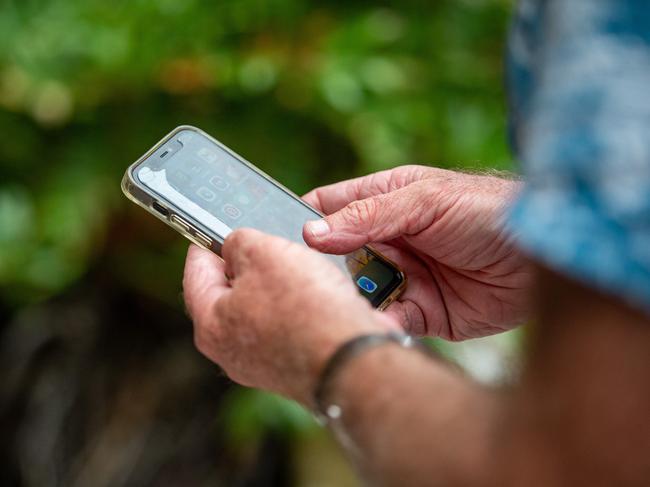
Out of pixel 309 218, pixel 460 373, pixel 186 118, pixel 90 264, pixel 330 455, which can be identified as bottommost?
pixel 330 455

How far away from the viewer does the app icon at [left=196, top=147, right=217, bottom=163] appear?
108cm

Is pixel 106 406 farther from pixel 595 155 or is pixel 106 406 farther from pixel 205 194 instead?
pixel 595 155

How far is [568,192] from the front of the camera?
1.62 ft

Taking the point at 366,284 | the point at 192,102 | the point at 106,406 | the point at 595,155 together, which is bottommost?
the point at 106,406

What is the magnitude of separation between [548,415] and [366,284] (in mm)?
534

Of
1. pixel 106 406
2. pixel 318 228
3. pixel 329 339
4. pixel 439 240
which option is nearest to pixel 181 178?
pixel 318 228

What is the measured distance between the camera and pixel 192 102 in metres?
1.98

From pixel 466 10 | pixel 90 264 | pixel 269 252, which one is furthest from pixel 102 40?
pixel 269 252

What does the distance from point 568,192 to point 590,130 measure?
0.12 feet

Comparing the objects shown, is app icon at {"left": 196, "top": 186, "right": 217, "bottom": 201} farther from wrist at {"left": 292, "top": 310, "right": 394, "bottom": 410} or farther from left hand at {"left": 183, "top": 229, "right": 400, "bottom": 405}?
wrist at {"left": 292, "top": 310, "right": 394, "bottom": 410}

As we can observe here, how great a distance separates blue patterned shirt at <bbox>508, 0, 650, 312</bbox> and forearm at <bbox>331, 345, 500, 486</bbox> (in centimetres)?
13

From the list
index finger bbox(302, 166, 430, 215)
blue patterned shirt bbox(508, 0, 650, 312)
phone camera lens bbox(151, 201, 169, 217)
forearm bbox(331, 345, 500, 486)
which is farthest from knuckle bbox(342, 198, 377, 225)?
blue patterned shirt bbox(508, 0, 650, 312)

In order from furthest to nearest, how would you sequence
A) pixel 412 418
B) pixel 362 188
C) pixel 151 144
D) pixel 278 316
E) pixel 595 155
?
pixel 151 144 → pixel 362 188 → pixel 278 316 → pixel 412 418 → pixel 595 155

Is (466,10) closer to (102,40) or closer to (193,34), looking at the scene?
(193,34)
